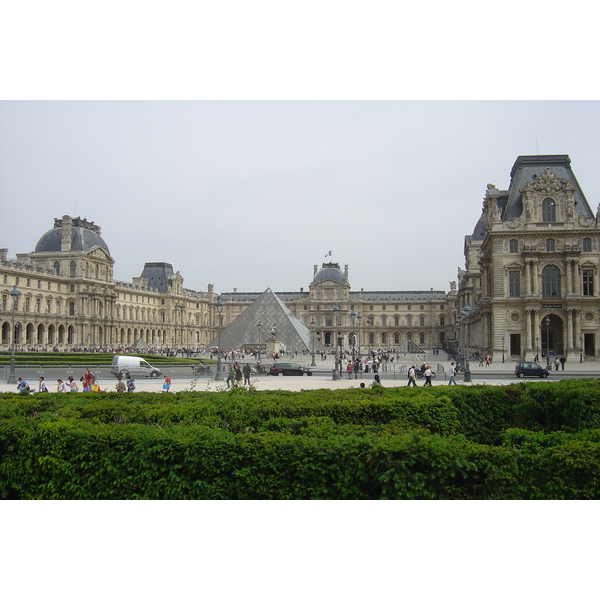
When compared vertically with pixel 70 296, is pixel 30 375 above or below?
below

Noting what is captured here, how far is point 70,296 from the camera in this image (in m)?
66.4

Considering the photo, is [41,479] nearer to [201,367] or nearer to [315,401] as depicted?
[315,401]

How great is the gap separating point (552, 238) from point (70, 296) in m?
51.4

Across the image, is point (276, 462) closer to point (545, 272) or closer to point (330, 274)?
point (545, 272)

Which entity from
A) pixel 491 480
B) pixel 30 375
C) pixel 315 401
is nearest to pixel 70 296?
pixel 30 375

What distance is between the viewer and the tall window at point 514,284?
40312 millimetres

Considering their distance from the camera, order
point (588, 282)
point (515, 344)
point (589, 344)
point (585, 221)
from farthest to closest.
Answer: point (515, 344)
point (589, 344)
point (588, 282)
point (585, 221)

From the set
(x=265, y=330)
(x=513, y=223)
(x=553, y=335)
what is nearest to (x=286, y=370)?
(x=513, y=223)

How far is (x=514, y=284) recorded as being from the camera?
40.4m

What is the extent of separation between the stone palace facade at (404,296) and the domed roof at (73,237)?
6.7 inches

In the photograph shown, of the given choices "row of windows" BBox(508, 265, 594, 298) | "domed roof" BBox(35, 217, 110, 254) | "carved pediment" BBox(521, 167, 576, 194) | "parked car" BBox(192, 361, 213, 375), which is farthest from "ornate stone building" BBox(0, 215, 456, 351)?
"parked car" BBox(192, 361, 213, 375)

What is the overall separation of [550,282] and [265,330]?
2963 cm

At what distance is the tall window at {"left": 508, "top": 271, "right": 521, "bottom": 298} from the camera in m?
40.3

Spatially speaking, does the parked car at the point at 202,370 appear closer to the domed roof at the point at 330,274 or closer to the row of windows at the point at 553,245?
the row of windows at the point at 553,245
